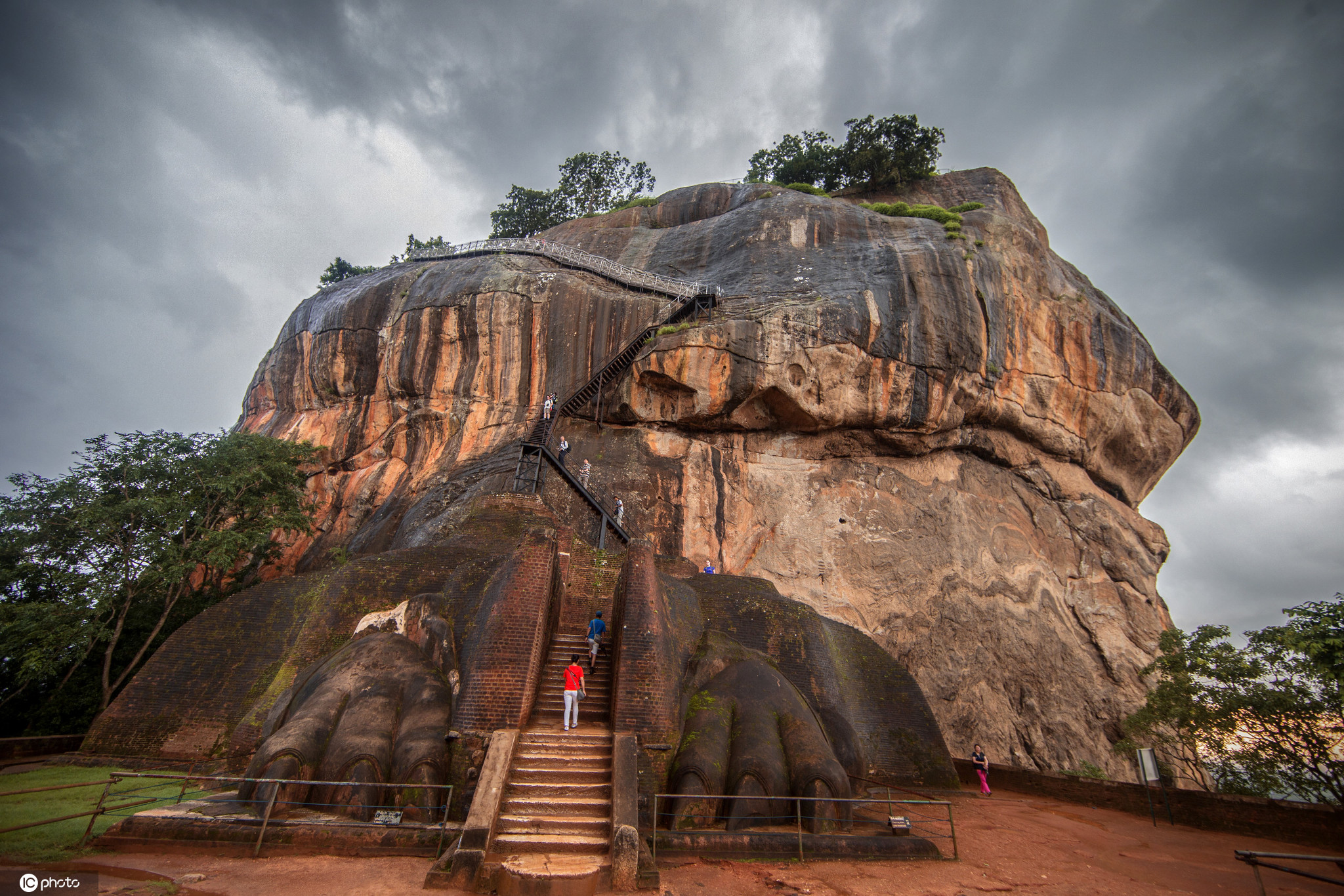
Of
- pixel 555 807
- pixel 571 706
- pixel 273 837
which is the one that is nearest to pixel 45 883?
pixel 273 837

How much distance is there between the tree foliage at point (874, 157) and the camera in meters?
34.4

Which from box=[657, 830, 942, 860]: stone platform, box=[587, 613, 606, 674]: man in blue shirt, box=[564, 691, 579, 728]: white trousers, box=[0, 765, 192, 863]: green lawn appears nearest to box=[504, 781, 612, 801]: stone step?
box=[657, 830, 942, 860]: stone platform

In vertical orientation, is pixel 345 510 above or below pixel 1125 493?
below

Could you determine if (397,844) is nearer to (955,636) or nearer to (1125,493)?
(955,636)

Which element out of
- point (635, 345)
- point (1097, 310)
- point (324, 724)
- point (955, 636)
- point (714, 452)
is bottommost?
point (324, 724)

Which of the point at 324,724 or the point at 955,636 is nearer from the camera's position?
the point at 324,724

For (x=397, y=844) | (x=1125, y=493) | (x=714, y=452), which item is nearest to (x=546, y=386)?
(x=714, y=452)

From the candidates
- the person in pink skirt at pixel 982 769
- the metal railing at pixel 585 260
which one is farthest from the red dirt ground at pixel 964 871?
the metal railing at pixel 585 260

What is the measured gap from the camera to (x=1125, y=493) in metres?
27.4

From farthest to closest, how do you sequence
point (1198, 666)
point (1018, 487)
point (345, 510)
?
point (1018, 487) < point (345, 510) < point (1198, 666)

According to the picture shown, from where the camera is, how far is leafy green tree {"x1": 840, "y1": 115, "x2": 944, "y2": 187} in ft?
113

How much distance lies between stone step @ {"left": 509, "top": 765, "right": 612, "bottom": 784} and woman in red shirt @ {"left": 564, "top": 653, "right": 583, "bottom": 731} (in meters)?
A: 0.83

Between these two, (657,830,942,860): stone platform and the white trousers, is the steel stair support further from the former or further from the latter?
(657,830,942,860): stone platform

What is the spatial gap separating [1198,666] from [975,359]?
1283 cm
